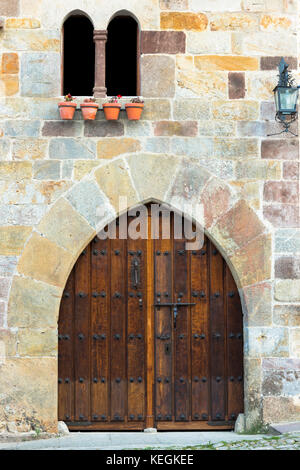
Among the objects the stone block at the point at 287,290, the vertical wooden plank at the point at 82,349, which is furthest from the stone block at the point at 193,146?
the vertical wooden plank at the point at 82,349

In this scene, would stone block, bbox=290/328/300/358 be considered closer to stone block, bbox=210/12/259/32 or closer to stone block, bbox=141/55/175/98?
stone block, bbox=141/55/175/98

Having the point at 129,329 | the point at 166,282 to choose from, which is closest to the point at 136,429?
the point at 129,329

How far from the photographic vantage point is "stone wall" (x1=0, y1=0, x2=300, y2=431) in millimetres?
5707

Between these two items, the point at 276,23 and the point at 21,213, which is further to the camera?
the point at 276,23

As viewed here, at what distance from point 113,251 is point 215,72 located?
5.84ft

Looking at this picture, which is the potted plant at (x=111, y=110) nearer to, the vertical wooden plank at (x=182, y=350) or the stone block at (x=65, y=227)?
the stone block at (x=65, y=227)

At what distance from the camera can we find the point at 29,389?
5.62 metres

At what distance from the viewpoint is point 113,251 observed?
5980mm

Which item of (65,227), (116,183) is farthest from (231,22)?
(65,227)

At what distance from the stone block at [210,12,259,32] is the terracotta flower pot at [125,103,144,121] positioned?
0.95 meters

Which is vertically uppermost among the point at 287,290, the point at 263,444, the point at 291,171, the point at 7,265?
the point at 291,171

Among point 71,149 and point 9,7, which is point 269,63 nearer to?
point 71,149

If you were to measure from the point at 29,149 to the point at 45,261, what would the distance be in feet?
3.13

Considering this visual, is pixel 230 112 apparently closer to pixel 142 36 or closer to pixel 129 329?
pixel 142 36
